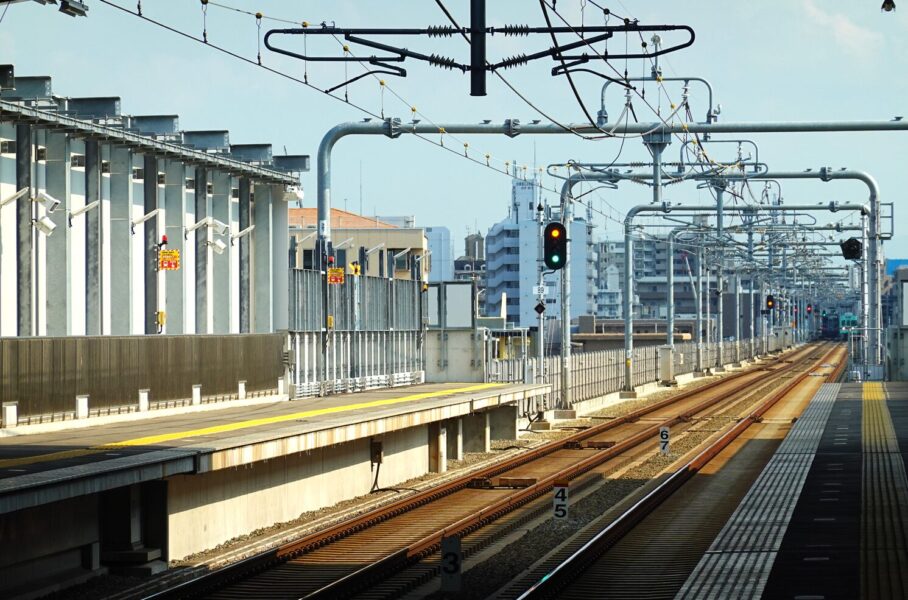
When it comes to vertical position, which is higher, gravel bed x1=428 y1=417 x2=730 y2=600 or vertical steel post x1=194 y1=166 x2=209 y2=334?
vertical steel post x1=194 y1=166 x2=209 y2=334

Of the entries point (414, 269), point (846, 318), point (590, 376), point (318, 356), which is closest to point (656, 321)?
point (846, 318)

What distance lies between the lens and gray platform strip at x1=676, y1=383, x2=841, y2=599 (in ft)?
48.2

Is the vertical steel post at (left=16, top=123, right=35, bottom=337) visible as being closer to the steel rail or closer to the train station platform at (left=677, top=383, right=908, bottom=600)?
the steel rail

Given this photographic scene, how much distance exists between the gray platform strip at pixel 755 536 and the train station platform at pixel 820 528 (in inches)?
0.5

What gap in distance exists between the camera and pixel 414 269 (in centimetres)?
4009

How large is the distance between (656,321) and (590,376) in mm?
76753

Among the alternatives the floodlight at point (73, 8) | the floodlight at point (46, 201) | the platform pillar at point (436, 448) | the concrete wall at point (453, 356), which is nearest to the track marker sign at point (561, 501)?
the platform pillar at point (436, 448)

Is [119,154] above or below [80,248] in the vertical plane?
above

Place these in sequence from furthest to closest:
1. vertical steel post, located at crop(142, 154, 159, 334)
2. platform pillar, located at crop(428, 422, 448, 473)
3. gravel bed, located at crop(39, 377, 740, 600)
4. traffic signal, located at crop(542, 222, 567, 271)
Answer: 1. platform pillar, located at crop(428, 422, 448, 473)
2. vertical steel post, located at crop(142, 154, 159, 334)
3. traffic signal, located at crop(542, 222, 567, 271)
4. gravel bed, located at crop(39, 377, 740, 600)

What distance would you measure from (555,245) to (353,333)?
808 centimetres

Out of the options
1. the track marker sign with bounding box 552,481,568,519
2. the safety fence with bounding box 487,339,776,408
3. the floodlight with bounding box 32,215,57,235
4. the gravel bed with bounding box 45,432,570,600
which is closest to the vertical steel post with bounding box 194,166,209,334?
the floodlight with bounding box 32,215,57,235

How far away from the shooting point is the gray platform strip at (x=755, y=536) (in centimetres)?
1469

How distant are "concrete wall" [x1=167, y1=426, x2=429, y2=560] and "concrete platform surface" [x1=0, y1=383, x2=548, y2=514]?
1.94 feet

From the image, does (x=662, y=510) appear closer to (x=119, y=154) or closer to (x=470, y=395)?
(x=470, y=395)
